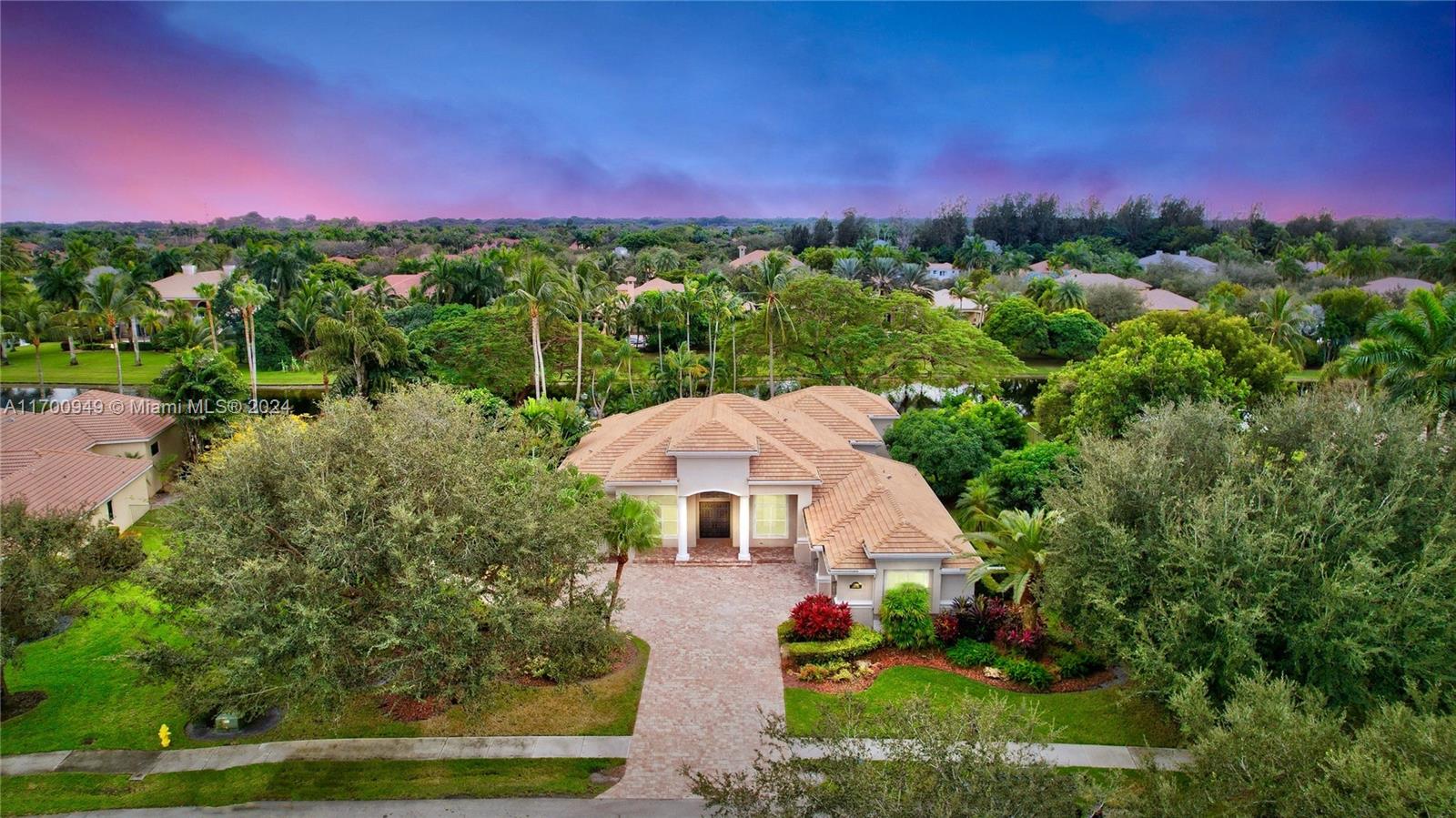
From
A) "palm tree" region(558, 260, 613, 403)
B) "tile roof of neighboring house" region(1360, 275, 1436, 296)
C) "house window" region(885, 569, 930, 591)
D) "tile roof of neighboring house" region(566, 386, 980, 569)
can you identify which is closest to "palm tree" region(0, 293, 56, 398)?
"palm tree" region(558, 260, 613, 403)

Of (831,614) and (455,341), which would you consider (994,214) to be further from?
(831,614)

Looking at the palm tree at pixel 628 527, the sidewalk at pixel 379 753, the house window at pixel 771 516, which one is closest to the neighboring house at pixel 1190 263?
the house window at pixel 771 516

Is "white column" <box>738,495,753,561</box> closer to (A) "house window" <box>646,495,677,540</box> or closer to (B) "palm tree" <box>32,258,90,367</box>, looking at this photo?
(A) "house window" <box>646,495,677,540</box>

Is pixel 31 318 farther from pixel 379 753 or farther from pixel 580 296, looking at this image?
pixel 379 753

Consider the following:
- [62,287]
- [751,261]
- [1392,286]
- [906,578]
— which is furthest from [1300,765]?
[751,261]

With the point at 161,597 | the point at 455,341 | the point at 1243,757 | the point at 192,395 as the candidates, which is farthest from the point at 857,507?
the point at 455,341
